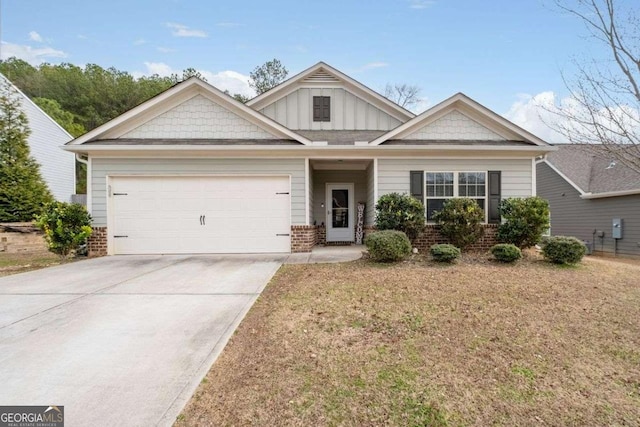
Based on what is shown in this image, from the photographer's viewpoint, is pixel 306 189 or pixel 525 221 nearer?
pixel 525 221

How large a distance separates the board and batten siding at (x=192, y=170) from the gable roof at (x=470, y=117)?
2861mm

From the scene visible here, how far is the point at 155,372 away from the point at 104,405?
493mm

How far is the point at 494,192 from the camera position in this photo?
31.7ft

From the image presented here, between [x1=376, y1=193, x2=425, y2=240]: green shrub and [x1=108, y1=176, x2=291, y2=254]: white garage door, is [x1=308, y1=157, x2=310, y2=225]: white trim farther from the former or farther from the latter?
[x1=376, y1=193, x2=425, y2=240]: green shrub

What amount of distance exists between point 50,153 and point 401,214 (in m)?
19.0

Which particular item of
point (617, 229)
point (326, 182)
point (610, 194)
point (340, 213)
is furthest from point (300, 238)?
point (617, 229)

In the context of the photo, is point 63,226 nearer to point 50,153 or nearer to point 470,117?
point 470,117

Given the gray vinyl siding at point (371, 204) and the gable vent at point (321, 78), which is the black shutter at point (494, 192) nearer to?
the gray vinyl siding at point (371, 204)

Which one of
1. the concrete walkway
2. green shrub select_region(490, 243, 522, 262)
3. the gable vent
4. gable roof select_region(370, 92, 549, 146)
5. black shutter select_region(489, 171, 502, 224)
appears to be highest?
the gable vent

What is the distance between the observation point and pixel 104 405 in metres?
2.49

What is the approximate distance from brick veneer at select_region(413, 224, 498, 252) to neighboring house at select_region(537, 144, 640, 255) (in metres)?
6.06

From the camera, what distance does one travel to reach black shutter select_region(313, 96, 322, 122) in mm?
12391

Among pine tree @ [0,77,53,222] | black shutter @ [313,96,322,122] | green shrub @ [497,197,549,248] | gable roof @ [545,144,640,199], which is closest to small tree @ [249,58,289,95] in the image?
black shutter @ [313,96,322,122]

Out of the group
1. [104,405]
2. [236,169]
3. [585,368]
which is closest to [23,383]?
[104,405]
